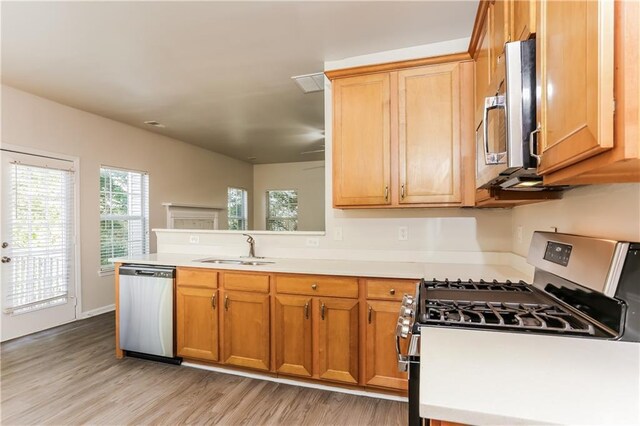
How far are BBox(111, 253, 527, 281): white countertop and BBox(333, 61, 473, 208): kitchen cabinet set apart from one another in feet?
1.48

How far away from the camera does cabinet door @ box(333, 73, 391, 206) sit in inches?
100

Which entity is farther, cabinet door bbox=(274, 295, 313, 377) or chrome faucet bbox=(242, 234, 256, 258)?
chrome faucet bbox=(242, 234, 256, 258)

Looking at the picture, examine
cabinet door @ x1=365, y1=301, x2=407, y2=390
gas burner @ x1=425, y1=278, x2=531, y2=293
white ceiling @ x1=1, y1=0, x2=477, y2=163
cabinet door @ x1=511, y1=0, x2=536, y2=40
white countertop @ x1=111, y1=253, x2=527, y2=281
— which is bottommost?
cabinet door @ x1=365, y1=301, x2=407, y2=390

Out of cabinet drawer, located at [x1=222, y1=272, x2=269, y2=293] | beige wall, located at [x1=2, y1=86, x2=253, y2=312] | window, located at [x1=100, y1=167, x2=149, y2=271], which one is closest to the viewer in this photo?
cabinet drawer, located at [x1=222, y1=272, x2=269, y2=293]

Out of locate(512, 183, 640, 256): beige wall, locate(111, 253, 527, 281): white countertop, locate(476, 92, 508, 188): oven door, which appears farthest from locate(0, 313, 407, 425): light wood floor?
locate(476, 92, 508, 188): oven door

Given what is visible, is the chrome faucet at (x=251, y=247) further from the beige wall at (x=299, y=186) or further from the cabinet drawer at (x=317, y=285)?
the beige wall at (x=299, y=186)

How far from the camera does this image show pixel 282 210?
28.0 ft

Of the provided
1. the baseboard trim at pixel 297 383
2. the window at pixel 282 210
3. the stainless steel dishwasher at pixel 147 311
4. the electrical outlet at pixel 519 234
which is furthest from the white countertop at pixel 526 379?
the window at pixel 282 210

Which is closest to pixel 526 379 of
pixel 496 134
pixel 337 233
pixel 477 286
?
pixel 496 134

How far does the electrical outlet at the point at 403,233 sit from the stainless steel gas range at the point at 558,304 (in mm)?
1287

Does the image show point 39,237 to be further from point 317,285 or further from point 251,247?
point 317,285

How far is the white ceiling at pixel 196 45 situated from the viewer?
223 centimetres

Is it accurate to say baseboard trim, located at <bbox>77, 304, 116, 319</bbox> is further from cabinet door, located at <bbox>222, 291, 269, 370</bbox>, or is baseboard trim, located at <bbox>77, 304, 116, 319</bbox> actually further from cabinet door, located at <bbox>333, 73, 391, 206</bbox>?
cabinet door, located at <bbox>333, 73, 391, 206</bbox>

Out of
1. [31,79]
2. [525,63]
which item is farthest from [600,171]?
[31,79]
